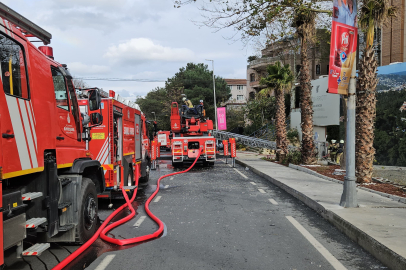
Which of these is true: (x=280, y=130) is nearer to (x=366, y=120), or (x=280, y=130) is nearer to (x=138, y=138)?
(x=366, y=120)

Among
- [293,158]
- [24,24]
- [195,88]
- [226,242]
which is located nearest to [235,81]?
[195,88]

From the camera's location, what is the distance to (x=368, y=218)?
264 inches

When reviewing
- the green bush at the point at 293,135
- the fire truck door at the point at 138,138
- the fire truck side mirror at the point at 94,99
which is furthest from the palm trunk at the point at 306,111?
the green bush at the point at 293,135

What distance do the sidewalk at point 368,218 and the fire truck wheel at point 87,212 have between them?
14.0 feet

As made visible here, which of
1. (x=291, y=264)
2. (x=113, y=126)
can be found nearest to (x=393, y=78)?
(x=113, y=126)

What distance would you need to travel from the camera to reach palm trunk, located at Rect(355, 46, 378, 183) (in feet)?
37.1

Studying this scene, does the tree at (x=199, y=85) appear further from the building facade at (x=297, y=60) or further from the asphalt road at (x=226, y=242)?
the asphalt road at (x=226, y=242)

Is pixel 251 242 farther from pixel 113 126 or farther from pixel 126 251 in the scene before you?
pixel 113 126

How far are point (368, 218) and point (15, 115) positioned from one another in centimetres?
604

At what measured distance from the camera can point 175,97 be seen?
57875 millimetres

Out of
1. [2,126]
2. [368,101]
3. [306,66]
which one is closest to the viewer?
[2,126]

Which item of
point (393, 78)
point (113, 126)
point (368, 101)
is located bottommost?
point (113, 126)

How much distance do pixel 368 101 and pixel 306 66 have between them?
6.61m

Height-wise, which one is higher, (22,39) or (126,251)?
(22,39)
